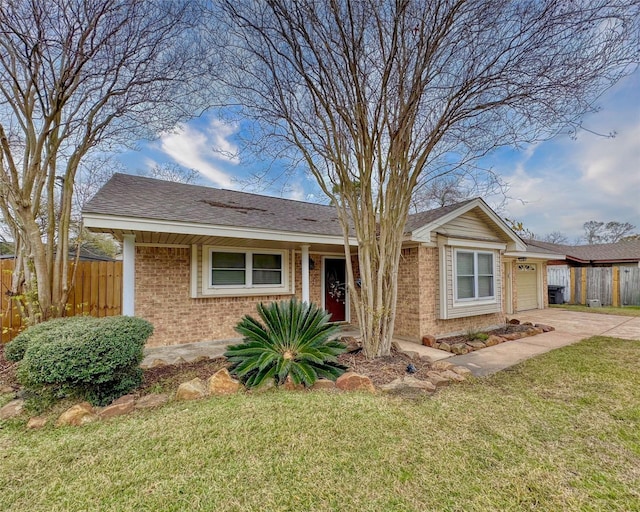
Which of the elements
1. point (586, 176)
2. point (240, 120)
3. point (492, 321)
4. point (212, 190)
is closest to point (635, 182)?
point (586, 176)

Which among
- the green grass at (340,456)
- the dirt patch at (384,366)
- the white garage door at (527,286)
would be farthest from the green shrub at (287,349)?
the white garage door at (527,286)

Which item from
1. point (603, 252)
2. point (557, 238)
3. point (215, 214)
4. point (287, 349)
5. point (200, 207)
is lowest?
point (287, 349)

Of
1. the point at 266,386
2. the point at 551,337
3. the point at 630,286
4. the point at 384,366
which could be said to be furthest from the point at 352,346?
the point at 630,286

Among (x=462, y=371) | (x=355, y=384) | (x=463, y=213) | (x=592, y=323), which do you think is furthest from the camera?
(x=592, y=323)

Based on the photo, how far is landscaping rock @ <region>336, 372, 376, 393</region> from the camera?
13.7ft

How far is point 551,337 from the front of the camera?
796cm

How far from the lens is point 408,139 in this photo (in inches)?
211

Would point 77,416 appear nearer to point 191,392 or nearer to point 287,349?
point 191,392

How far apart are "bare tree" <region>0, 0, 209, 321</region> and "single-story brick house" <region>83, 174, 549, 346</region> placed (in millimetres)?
1133

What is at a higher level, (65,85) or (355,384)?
(65,85)

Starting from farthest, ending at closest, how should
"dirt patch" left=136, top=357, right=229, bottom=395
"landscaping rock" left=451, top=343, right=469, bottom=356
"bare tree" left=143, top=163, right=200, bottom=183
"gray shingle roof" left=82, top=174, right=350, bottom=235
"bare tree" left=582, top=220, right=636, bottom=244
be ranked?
1. "bare tree" left=582, top=220, right=636, bottom=244
2. "bare tree" left=143, top=163, right=200, bottom=183
3. "landscaping rock" left=451, top=343, right=469, bottom=356
4. "gray shingle roof" left=82, top=174, right=350, bottom=235
5. "dirt patch" left=136, top=357, right=229, bottom=395

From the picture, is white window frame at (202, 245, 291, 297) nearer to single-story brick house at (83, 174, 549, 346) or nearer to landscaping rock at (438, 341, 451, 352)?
single-story brick house at (83, 174, 549, 346)

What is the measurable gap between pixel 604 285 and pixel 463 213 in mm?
12452

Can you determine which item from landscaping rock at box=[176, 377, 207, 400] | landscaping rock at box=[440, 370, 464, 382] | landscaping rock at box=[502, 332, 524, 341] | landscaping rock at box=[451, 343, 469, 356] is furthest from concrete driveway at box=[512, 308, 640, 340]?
landscaping rock at box=[176, 377, 207, 400]
